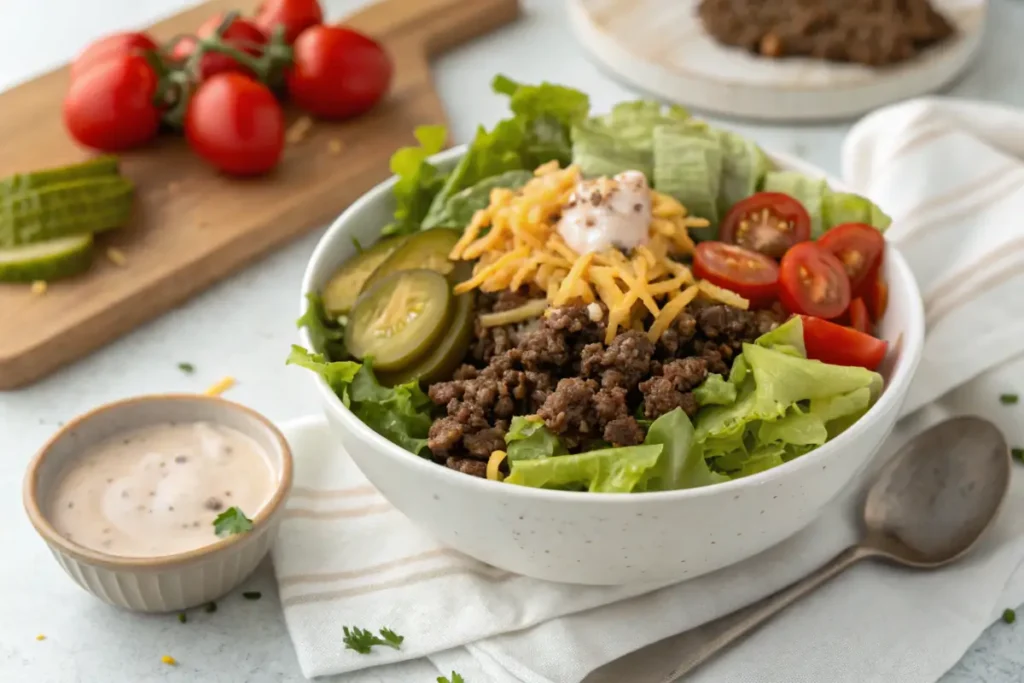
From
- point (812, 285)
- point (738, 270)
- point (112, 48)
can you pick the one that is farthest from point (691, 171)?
point (112, 48)

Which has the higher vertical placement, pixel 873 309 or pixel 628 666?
pixel 873 309

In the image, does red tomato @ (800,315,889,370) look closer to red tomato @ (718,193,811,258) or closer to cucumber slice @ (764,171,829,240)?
red tomato @ (718,193,811,258)

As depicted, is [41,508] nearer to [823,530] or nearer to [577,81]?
Answer: [823,530]

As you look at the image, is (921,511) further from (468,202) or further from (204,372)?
(204,372)

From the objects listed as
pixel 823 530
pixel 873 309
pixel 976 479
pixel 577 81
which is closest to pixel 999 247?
pixel 873 309

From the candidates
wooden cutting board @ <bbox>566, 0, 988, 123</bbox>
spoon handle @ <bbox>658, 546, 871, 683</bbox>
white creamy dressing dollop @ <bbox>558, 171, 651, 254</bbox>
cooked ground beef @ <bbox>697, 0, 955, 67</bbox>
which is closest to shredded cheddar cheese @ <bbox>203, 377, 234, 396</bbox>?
white creamy dressing dollop @ <bbox>558, 171, 651, 254</bbox>

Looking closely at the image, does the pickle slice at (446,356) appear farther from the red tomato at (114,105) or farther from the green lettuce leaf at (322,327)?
the red tomato at (114,105)
